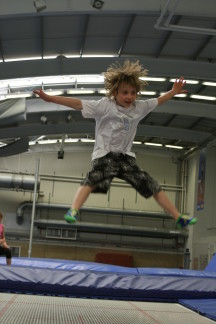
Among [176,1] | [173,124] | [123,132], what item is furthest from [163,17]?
[173,124]

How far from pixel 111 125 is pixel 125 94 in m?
0.24

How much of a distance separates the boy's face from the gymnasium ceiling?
15.0 ft

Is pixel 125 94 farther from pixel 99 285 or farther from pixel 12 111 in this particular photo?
pixel 12 111

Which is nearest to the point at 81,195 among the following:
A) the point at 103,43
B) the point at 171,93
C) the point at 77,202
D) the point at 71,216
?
the point at 77,202

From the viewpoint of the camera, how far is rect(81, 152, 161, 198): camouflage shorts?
304 centimetres

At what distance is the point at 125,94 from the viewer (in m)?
3.11

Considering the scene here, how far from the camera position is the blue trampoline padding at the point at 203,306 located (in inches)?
177

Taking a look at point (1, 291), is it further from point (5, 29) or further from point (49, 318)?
point (5, 29)

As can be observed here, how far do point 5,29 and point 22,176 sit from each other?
7.78 m

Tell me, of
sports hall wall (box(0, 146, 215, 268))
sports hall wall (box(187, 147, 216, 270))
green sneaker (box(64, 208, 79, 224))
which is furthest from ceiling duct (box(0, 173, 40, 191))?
green sneaker (box(64, 208, 79, 224))

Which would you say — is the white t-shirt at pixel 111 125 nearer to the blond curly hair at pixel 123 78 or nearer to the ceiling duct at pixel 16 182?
the blond curly hair at pixel 123 78

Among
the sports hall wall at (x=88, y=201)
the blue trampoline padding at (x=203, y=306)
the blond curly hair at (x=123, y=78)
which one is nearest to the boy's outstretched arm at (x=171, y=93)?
the blond curly hair at (x=123, y=78)

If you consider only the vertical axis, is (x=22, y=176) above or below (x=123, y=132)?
above

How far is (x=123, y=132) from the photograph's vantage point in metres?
3.12
